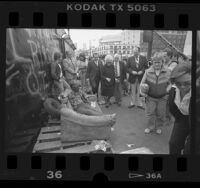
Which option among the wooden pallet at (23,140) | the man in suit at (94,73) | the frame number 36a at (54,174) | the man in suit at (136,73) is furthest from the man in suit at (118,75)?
the frame number 36a at (54,174)

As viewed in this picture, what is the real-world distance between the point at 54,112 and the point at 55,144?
1.79 feet

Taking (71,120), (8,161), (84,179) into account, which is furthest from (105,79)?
(8,161)

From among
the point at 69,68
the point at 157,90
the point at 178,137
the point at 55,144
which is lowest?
the point at 55,144

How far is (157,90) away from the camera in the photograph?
261 inches

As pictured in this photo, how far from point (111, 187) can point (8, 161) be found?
180 cm

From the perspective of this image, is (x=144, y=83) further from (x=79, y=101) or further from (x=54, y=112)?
(x=54, y=112)

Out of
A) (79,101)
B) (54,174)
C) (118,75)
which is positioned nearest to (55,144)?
(54,174)

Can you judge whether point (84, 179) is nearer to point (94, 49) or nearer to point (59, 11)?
point (94, 49)

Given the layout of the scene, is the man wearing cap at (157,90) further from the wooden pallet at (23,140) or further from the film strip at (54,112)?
the wooden pallet at (23,140)

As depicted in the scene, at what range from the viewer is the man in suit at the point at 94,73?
662cm

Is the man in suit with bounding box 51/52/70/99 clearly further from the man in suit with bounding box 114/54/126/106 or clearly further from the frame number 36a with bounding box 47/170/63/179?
the frame number 36a with bounding box 47/170/63/179

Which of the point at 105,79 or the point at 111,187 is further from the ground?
the point at 105,79

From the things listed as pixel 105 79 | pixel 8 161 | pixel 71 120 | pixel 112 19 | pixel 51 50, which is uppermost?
pixel 112 19

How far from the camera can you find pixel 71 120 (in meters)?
6.59
